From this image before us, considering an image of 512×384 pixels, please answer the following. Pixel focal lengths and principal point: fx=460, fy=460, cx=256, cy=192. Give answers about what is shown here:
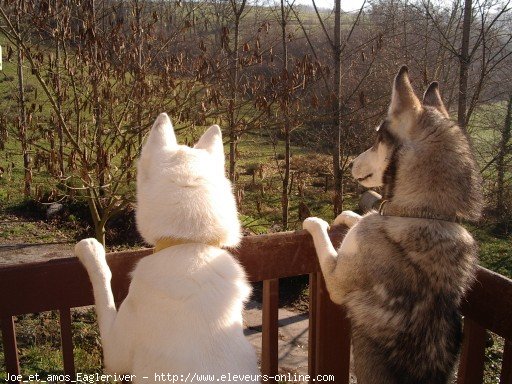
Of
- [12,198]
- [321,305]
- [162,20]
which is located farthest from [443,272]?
[12,198]

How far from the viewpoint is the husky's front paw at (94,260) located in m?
2.15

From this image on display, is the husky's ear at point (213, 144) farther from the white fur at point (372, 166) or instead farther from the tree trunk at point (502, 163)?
the tree trunk at point (502, 163)

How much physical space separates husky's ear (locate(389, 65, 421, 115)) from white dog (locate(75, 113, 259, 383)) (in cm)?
146

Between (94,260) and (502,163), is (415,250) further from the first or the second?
(502,163)

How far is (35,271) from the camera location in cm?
203

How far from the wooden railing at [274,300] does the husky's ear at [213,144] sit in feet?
1.86

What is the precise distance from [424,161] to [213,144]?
1.33 metres

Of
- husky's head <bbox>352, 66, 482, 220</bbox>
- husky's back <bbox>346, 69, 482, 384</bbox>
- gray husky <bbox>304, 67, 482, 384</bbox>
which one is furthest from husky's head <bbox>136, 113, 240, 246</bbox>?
husky's head <bbox>352, 66, 482, 220</bbox>

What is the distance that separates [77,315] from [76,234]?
396 centimetres

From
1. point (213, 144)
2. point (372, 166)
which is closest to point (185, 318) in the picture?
point (213, 144)

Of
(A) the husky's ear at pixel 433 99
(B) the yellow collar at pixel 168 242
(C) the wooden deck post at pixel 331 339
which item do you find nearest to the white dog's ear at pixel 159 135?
(B) the yellow collar at pixel 168 242

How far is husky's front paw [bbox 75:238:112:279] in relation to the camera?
215 centimetres

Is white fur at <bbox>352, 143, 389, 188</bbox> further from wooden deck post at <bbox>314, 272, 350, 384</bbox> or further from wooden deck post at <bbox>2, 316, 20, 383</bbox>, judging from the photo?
wooden deck post at <bbox>2, 316, 20, 383</bbox>

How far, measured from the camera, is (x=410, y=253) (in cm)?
262
